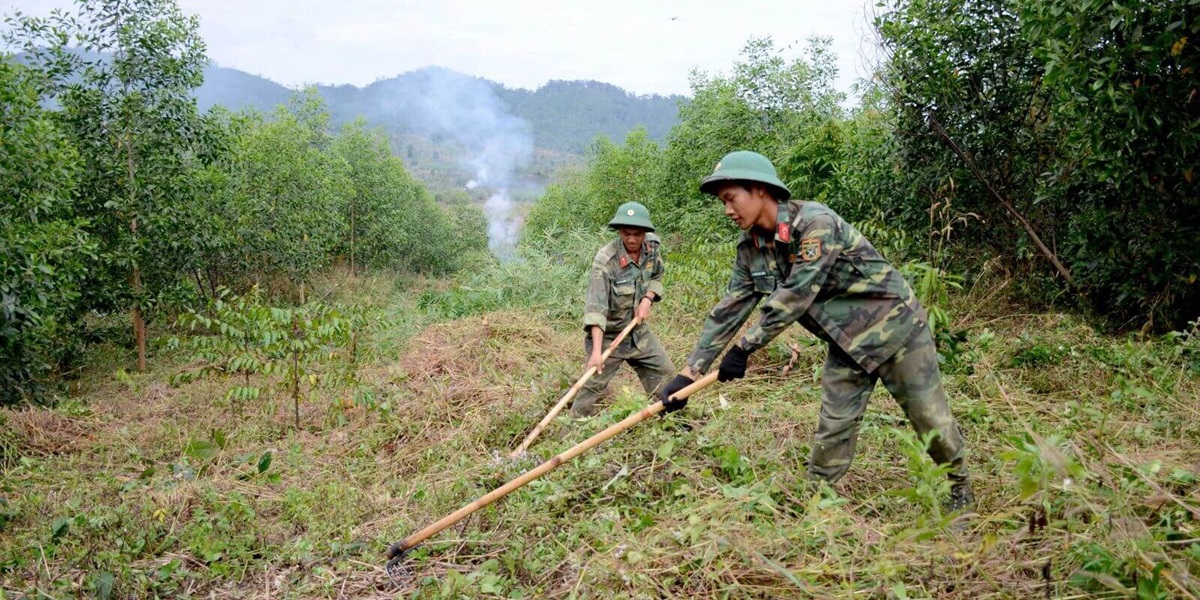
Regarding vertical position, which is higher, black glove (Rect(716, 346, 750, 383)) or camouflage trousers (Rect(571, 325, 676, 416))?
black glove (Rect(716, 346, 750, 383))

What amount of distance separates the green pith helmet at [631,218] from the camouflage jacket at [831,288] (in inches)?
69.1

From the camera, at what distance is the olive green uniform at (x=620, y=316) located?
513cm

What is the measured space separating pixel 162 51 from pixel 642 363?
1020 centimetres

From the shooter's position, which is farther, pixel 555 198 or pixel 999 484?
pixel 555 198

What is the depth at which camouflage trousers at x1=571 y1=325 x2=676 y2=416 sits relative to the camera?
5145mm

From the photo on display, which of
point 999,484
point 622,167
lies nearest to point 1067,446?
point 999,484

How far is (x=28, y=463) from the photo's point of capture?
505 cm

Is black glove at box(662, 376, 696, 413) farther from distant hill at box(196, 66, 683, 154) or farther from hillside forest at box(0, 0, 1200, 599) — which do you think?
distant hill at box(196, 66, 683, 154)

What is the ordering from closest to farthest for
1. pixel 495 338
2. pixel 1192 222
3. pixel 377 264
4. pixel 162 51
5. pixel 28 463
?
pixel 28 463
pixel 1192 222
pixel 495 338
pixel 162 51
pixel 377 264

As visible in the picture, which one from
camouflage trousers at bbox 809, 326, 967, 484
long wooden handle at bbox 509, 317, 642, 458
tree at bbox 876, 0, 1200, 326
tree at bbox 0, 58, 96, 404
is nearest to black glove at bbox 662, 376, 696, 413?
camouflage trousers at bbox 809, 326, 967, 484

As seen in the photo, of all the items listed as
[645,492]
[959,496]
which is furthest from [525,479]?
[959,496]

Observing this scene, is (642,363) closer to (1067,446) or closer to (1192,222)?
(1067,446)

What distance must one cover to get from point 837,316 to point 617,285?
2.19m

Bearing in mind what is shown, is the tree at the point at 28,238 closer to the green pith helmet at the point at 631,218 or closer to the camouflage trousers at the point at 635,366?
the camouflage trousers at the point at 635,366
